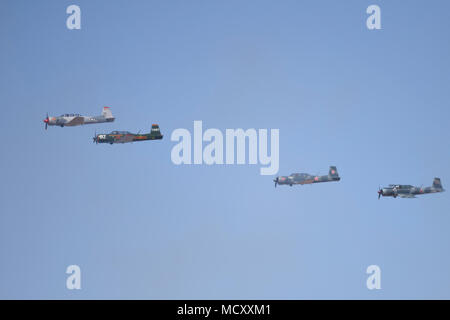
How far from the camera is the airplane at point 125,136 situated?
111 metres

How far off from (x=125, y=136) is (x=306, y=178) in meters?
25.9

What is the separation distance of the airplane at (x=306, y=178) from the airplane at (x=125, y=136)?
1877 cm

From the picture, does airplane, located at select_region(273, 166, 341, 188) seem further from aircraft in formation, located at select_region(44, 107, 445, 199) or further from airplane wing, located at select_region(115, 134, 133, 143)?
airplane wing, located at select_region(115, 134, 133, 143)

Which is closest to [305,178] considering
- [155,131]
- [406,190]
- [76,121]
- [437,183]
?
[406,190]

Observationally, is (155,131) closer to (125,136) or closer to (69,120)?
(125,136)

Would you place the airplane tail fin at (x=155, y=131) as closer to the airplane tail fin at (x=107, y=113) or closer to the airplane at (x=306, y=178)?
the airplane tail fin at (x=107, y=113)

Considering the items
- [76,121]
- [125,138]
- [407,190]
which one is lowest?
[407,190]

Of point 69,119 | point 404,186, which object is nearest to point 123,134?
point 69,119

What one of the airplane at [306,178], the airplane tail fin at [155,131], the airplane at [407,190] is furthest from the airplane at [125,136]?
the airplane at [407,190]

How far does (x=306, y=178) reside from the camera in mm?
117125

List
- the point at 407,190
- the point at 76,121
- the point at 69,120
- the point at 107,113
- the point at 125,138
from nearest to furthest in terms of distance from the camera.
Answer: the point at 107,113, the point at 69,120, the point at 76,121, the point at 125,138, the point at 407,190

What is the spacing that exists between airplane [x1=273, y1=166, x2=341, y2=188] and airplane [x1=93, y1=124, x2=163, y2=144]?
18.8 m
